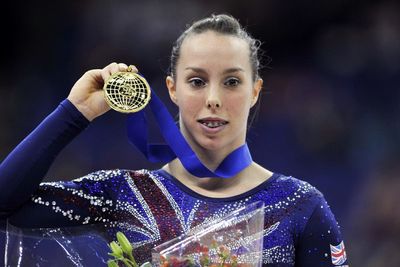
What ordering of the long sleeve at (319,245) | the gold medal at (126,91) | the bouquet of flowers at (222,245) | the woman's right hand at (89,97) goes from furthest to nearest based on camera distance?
the long sleeve at (319,245)
the woman's right hand at (89,97)
the gold medal at (126,91)
the bouquet of flowers at (222,245)

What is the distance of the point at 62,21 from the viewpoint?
→ 13.1ft

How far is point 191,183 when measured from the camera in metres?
2.05

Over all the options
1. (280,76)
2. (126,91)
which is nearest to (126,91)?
(126,91)

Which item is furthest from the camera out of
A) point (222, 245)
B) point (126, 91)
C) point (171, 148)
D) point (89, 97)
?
point (171, 148)

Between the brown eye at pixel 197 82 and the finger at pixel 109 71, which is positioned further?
the brown eye at pixel 197 82

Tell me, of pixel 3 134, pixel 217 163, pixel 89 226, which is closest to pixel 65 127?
pixel 89 226

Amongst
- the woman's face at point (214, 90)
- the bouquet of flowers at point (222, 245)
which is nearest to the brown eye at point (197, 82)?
the woman's face at point (214, 90)

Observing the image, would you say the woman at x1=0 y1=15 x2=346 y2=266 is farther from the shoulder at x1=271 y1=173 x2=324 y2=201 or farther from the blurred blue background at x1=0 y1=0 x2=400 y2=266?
the blurred blue background at x1=0 y1=0 x2=400 y2=266

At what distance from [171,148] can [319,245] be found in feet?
1.62

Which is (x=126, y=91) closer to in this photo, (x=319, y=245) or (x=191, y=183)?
(x=191, y=183)

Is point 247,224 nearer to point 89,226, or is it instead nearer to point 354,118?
point 89,226

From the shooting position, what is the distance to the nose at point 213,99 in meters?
1.88

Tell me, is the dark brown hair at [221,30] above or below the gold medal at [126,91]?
above

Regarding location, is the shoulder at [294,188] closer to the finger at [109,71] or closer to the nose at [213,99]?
the nose at [213,99]
